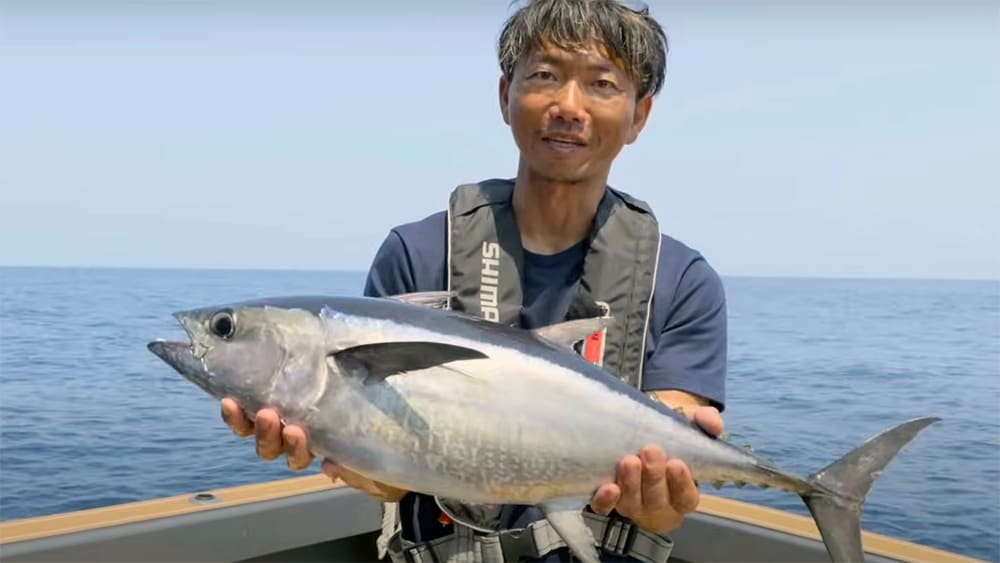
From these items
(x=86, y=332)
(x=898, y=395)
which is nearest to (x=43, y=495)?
(x=898, y=395)

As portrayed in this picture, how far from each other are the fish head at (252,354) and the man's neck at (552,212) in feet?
3.33

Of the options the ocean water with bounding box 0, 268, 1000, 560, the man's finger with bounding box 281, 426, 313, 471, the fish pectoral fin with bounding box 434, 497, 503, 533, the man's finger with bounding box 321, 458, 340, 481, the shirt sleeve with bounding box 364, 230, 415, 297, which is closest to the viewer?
the man's finger with bounding box 281, 426, 313, 471

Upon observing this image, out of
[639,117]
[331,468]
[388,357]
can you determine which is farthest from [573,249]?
[331,468]

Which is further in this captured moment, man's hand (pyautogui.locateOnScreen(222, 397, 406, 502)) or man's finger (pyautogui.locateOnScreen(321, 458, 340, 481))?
man's finger (pyautogui.locateOnScreen(321, 458, 340, 481))

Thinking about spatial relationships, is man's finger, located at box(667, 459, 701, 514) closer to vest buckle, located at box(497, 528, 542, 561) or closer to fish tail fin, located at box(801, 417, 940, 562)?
fish tail fin, located at box(801, 417, 940, 562)

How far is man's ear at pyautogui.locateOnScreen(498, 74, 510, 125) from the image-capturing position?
289 centimetres

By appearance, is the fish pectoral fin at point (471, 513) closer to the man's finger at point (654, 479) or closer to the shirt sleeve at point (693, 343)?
the man's finger at point (654, 479)

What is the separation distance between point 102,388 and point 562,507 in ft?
73.8

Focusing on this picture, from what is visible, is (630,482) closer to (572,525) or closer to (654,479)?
(654,479)

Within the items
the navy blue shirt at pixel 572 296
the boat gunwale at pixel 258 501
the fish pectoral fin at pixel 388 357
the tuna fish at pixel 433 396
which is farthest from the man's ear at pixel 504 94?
the boat gunwale at pixel 258 501

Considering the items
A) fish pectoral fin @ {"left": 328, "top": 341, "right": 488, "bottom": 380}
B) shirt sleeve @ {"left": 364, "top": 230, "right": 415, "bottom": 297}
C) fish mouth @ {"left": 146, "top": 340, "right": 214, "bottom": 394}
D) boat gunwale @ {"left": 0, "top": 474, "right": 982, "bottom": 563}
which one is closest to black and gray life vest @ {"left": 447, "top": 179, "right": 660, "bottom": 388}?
shirt sleeve @ {"left": 364, "top": 230, "right": 415, "bottom": 297}

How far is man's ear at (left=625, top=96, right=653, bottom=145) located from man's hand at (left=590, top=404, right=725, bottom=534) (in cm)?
97

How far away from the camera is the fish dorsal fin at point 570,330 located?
2320 millimetres

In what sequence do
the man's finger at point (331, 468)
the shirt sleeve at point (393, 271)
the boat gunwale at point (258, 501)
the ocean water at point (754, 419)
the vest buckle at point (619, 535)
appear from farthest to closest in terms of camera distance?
1. the ocean water at point (754, 419)
2. the boat gunwale at point (258, 501)
3. the shirt sleeve at point (393, 271)
4. the vest buckle at point (619, 535)
5. the man's finger at point (331, 468)
